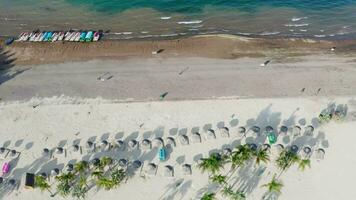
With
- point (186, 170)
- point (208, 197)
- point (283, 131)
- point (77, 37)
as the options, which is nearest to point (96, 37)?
point (77, 37)

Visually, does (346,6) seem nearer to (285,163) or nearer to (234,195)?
(285,163)

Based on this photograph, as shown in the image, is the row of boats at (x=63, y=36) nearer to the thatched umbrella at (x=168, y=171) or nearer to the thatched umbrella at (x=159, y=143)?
the thatched umbrella at (x=159, y=143)

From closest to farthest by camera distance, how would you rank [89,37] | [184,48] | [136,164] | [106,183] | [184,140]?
[106,183], [136,164], [184,140], [184,48], [89,37]

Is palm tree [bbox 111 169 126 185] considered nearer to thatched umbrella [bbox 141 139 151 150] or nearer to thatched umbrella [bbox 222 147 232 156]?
thatched umbrella [bbox 141 139 151 150]

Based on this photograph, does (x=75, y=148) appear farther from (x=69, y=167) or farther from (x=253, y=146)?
(x=253, y=146)

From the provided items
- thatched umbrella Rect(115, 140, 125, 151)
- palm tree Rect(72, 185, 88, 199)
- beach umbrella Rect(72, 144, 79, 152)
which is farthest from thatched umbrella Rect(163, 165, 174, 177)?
beach umbrella Rect(72, 144, 79, 152)

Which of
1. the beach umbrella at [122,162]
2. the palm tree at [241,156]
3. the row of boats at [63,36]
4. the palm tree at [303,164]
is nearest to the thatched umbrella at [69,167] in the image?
the beach umbrella at [122,162]
